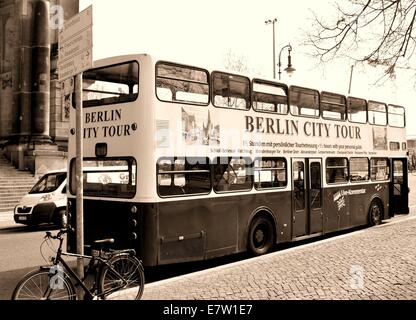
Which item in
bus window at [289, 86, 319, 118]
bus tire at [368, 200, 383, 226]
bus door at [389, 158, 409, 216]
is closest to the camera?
bus window at [289, 86, 319, 118]

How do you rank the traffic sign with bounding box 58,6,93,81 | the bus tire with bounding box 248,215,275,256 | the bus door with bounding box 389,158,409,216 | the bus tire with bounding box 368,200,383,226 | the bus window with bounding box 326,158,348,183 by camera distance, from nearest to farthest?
the traffic sign with bounding box 58,6,93,81 < the bus tire with bounding box 248,215,275,256 < the bus window with bounding box 326,158,348,183 < the bus tire with bounding box 368,200,383,226 < the bus door with bounding box 389,158,409,216

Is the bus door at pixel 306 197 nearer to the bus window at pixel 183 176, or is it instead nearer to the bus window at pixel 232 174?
the bus window at pixel 232 174

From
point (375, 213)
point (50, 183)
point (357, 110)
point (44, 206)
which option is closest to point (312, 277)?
point (357, 110)

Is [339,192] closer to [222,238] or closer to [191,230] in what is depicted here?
[222,238]

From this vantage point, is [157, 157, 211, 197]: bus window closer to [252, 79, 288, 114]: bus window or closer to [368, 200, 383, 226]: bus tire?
[252, 79, 288, 114]: bus window

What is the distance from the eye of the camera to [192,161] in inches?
Result: 309

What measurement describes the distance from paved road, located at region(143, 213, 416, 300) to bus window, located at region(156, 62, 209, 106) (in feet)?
9.78

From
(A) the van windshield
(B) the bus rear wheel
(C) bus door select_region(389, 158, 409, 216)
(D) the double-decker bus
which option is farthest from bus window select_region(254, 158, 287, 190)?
(A) the van windshield

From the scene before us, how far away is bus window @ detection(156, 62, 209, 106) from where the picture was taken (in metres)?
7.42

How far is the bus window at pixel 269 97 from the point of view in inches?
363

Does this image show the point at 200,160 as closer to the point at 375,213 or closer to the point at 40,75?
the point at 375,213

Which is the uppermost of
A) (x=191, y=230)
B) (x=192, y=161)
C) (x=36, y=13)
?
(x=36, y=13)
